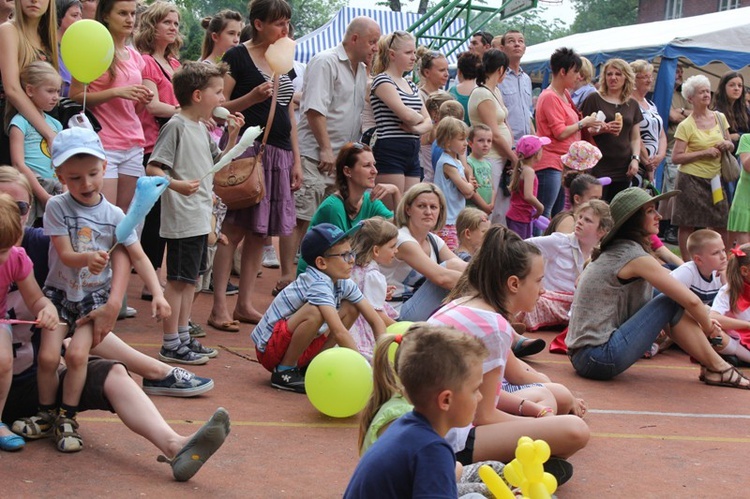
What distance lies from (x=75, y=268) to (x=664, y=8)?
4831 centimetres

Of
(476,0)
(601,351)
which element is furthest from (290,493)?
(476,0)

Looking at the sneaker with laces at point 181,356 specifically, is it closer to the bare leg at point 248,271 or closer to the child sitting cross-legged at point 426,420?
the bare leg at point 248,271

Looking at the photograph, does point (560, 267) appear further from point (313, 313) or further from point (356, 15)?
point (356, 15)

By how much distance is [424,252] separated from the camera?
6.83m

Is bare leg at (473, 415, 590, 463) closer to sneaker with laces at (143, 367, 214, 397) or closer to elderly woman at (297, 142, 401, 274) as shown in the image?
sneaker with laces at (143, 367, 214, 397)

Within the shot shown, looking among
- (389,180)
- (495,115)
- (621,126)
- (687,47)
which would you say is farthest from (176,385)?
(687,47)

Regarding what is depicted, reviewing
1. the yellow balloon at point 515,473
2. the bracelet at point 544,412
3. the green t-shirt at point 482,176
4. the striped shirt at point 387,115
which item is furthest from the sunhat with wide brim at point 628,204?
the yellow balloon at point 515,473

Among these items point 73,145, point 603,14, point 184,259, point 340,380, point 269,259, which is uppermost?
point 603,14

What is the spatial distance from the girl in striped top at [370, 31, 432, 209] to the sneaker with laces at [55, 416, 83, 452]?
395 cm

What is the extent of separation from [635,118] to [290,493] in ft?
23.3

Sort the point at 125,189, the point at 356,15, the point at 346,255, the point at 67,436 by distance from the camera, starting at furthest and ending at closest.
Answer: the point at 356,15, the point at 125,189, the point at 346,255, the point at 67,436

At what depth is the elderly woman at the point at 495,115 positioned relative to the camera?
9.59 metres

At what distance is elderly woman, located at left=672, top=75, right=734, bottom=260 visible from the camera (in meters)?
10.3

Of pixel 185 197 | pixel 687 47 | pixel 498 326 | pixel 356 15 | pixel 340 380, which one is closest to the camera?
pixel 498 326
